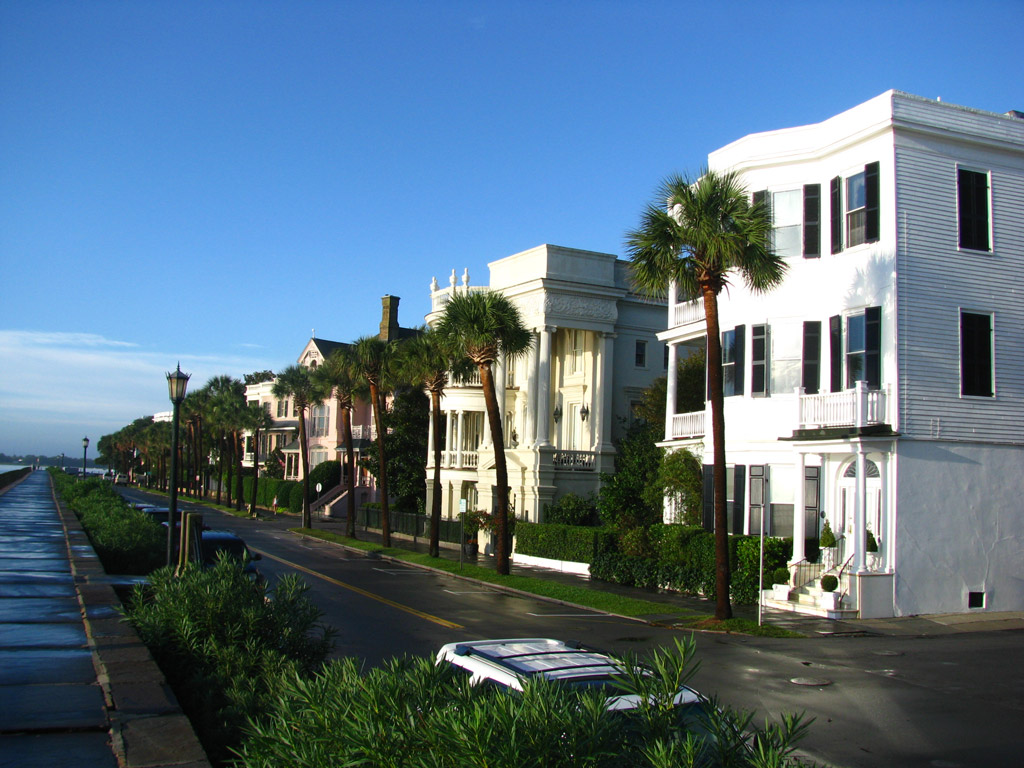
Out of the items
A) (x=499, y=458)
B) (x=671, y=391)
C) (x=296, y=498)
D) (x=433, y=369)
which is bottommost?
(x=296, y=498)

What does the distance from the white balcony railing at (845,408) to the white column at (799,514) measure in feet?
3.52

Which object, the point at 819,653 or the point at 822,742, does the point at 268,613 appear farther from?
the point at 819,653

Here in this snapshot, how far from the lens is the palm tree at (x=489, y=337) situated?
29.5 m

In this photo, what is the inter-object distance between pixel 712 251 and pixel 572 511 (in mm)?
19459

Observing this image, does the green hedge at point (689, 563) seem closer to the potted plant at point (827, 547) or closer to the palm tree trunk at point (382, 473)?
the potted plant at point (827, 547)

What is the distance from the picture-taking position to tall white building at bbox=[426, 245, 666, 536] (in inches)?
1539

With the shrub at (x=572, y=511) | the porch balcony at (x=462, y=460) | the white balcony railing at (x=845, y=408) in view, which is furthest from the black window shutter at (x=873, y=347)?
the porch balcony at (x=462, y=460)

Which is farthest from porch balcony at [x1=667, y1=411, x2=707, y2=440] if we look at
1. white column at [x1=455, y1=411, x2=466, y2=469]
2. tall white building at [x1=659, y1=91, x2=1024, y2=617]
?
white column at [x1=455, y1=411, x2=466, y2=469]

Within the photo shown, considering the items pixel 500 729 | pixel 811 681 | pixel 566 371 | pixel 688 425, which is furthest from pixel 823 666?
pixel 566 371

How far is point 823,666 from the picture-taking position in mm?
15672

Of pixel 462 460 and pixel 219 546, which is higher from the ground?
pixel 462 460

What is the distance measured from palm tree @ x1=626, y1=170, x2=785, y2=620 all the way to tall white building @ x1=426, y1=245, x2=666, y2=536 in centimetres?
1686

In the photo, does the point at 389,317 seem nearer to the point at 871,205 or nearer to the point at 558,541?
the point at 558,541

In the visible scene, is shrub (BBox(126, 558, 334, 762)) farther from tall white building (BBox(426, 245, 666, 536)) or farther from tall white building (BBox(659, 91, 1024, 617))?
tall white building (BBox(426, 245, 666, 536))
